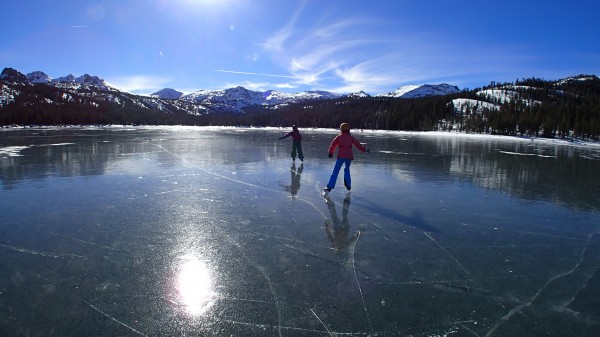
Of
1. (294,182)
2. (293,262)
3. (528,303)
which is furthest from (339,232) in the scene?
(294,182)

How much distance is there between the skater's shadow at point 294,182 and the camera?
346 inches

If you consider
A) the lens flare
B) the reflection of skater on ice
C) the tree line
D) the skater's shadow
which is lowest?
the lens flare

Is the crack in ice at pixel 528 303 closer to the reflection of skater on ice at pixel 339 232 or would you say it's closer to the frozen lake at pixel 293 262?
the frozen lake at pixel 293 262

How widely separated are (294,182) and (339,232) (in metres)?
4.68

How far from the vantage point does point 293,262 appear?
4363 mm

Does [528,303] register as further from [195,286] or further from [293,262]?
[195,286]

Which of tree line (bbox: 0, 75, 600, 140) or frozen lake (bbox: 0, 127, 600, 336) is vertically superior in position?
tree line (bbox: 0, 75, 600, 140)

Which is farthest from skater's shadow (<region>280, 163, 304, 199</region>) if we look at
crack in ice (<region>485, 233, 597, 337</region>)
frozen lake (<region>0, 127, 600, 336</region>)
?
crack in ice (<region>485, 233, 597, 337</region>)

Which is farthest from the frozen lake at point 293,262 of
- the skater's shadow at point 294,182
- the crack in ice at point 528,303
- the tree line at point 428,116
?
the tree line at point 428,116

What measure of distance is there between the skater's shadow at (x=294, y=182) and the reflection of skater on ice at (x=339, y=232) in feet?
6.29

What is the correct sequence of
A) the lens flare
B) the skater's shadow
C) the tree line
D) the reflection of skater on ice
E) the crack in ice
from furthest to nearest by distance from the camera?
the tree line, the skater's shadow, the reflection of skater on ice, the lens flare, the crack in ice

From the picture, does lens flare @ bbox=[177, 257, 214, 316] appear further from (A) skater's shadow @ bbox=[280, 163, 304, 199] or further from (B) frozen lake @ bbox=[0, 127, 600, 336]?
(A) skater's shadow @ bbox=[280, 163, 304, 199]

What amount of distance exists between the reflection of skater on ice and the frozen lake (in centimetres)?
3

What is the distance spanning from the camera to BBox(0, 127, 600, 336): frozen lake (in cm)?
310
